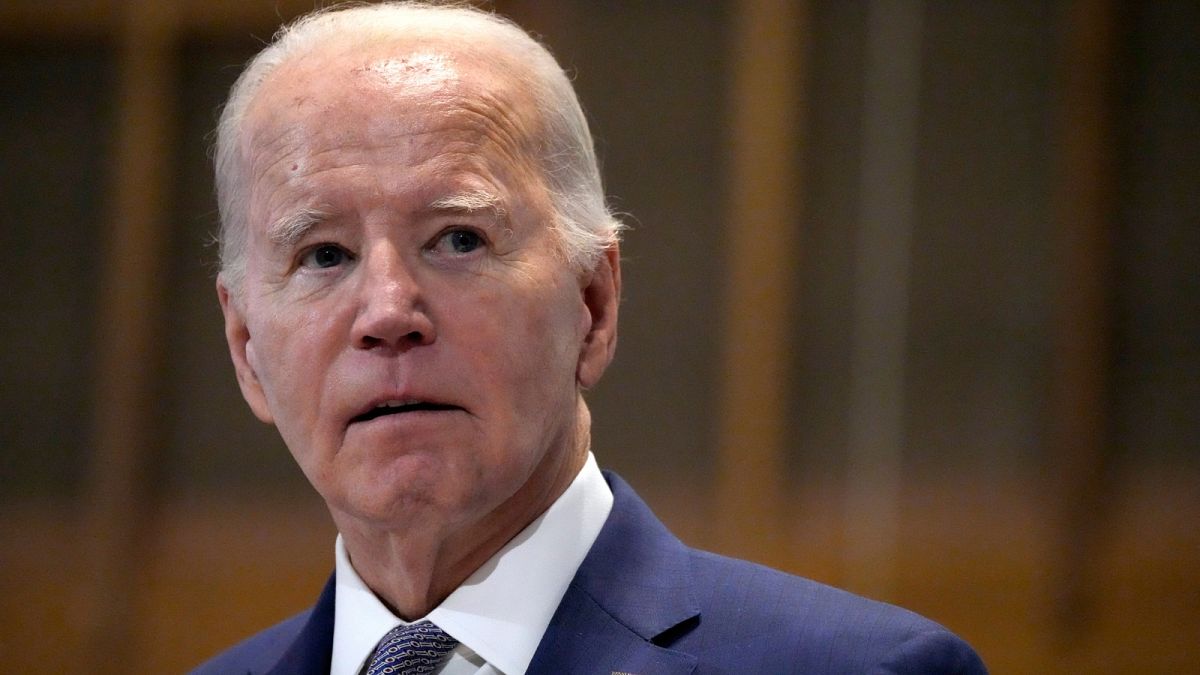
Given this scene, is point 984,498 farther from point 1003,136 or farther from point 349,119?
point 349,119

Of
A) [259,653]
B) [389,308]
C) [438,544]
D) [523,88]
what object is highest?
[523,88]

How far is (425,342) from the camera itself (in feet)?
5.58

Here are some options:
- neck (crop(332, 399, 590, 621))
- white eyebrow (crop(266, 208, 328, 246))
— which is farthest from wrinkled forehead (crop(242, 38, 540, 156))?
neck (crop(332, 399, 590, 621))

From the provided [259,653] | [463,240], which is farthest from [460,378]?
[259,653]

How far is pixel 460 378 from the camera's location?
1703 millimetres

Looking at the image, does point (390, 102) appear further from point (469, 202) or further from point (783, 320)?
point (783, 320)

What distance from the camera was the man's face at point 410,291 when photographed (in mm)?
1698

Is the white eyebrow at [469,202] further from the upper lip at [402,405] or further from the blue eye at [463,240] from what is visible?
the upper lip at [402,405]

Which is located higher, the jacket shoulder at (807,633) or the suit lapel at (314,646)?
the jacket shoulder at (807,633)

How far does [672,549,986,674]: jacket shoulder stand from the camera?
5.40ft

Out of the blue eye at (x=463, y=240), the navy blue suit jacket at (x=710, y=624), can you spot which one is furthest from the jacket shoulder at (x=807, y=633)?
the blue eye at (x=463, y=240)

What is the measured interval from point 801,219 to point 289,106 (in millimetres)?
1971

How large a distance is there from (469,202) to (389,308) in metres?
0.18

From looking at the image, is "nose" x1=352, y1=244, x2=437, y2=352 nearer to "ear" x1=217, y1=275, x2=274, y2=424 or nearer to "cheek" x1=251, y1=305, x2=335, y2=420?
"cheek" x1=251, y1=305, x2=335, y2=420
